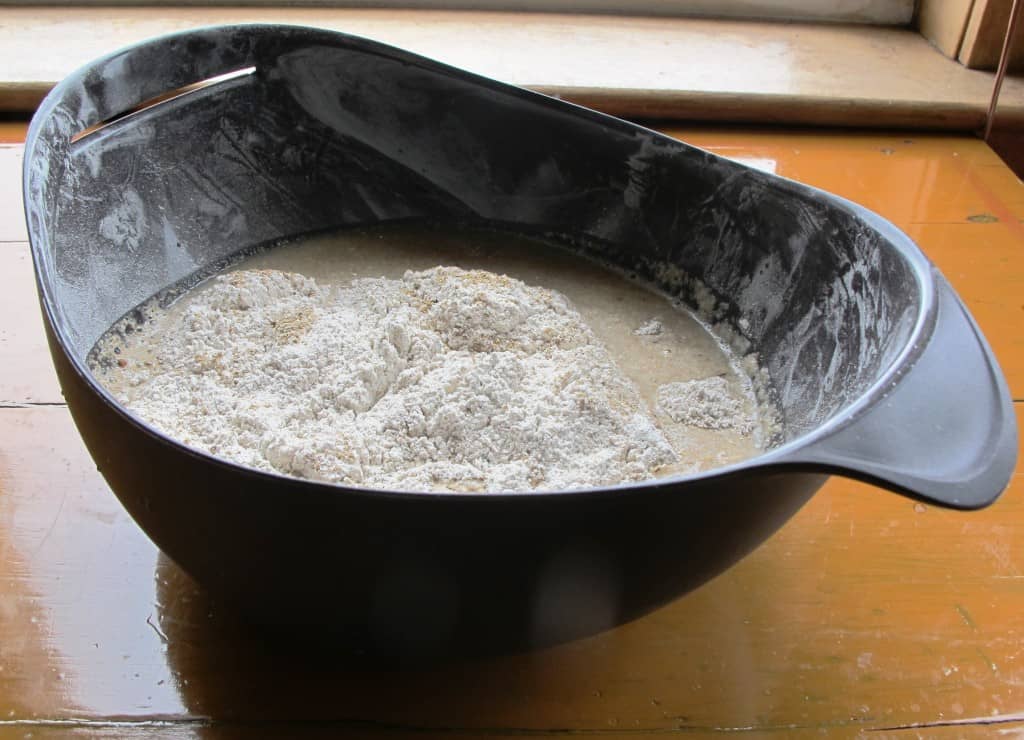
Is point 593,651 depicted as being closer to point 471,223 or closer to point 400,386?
point 400,386

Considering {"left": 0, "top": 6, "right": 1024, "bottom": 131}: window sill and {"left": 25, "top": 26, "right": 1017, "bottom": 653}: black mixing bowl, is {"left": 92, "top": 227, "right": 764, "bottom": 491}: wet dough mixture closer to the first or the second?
{"left": 25, "top": 26, "right": 1017, "bottom": 653}: black mixing bowl

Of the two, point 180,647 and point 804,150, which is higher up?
point 804,150

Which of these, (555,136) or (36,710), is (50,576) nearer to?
(36,710)

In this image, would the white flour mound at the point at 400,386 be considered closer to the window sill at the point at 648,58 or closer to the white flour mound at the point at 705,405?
the white flour mound at the point at 705,405

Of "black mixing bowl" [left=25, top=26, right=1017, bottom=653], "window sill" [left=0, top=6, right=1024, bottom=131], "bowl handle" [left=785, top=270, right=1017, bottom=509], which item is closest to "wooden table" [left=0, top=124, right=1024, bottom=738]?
"black mixing bowl" [left=25, top=26, right=1017, bottom=653]

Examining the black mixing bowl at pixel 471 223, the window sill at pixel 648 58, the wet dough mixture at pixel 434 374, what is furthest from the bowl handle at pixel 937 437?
the window sill at pixel 648 58

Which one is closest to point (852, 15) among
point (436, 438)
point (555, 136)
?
point (555, 136)

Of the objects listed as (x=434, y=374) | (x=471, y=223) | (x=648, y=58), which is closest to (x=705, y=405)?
(x=434, y=374)
